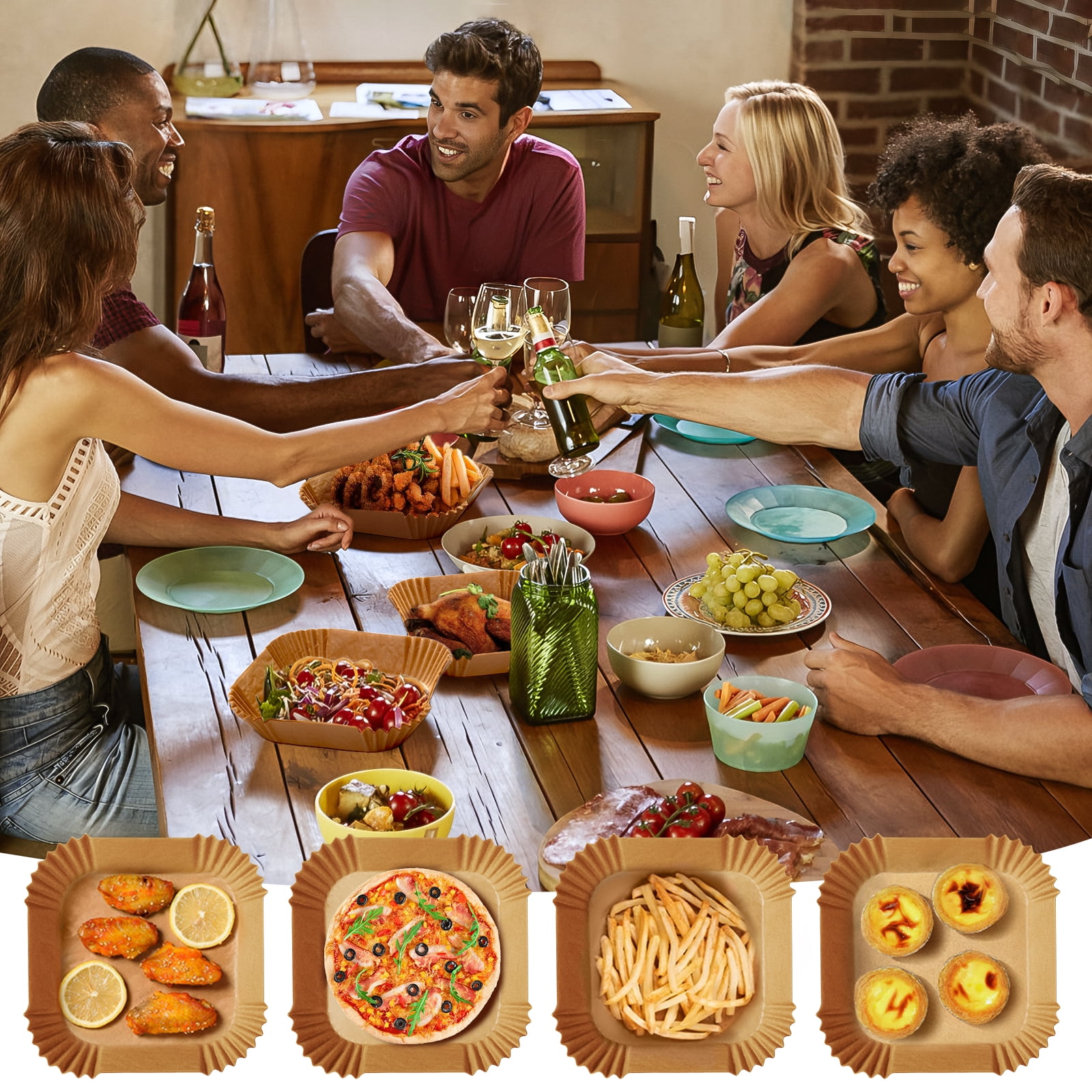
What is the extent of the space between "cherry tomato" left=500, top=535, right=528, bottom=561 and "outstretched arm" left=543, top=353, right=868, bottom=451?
324mm

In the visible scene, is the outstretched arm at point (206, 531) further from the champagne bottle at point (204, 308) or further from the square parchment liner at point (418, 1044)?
the square parchment liner at point (418, 1044)

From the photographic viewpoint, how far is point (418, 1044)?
1.22 metres

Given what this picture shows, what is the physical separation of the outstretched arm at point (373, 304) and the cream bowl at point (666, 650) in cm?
108

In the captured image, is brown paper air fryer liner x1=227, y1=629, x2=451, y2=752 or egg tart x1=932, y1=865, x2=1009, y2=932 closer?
egg tart x1=932, y1=865, x2=1009, y2=932

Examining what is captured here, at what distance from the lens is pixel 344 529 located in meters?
2.10

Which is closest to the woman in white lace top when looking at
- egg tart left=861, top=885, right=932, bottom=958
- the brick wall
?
egg tart left=861, top=885, right=932, bottom=958

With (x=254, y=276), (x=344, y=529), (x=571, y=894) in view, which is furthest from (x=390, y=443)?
(x=254, y=276)

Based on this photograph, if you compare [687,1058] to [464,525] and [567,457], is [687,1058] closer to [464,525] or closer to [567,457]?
[464,525]

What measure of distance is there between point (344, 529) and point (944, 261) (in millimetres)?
1164

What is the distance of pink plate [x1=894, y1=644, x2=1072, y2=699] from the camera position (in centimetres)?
174

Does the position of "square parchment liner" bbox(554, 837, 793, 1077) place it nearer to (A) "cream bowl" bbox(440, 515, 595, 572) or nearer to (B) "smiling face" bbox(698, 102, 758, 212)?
(A) "cream bowl" bbox(440, 515, 595, 572)

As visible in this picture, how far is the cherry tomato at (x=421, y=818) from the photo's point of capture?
139 centimetres

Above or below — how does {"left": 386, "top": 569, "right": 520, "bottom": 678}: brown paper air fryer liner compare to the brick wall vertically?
below

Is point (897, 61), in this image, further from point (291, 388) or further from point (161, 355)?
point (161, 355)
